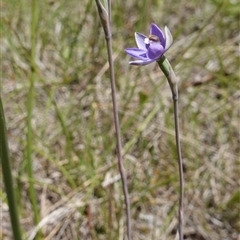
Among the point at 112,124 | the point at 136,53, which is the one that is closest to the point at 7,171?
the point at 136,53

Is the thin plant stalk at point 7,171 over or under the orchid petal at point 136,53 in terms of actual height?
under

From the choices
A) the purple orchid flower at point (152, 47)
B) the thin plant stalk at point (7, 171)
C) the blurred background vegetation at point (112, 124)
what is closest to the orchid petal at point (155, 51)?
the purple orchid flower at point (152, 47)

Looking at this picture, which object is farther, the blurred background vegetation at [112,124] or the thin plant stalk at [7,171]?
the blurred background vegetation at [112,124]

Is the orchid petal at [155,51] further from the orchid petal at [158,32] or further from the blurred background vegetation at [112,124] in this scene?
the blurred background vegetation at [112,124]

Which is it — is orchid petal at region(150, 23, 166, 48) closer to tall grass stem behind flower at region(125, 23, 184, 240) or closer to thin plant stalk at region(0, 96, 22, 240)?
tall grass stem behind flower at region(125, 23, 184, 240)

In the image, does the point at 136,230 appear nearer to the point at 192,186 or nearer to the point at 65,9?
the point at 192,186

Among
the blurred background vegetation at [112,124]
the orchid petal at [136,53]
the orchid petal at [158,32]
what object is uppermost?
the orchid petal at [158,32]

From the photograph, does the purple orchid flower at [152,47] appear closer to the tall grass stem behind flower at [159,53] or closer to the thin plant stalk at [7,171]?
the tall grass stem behind flower at [159,53]
